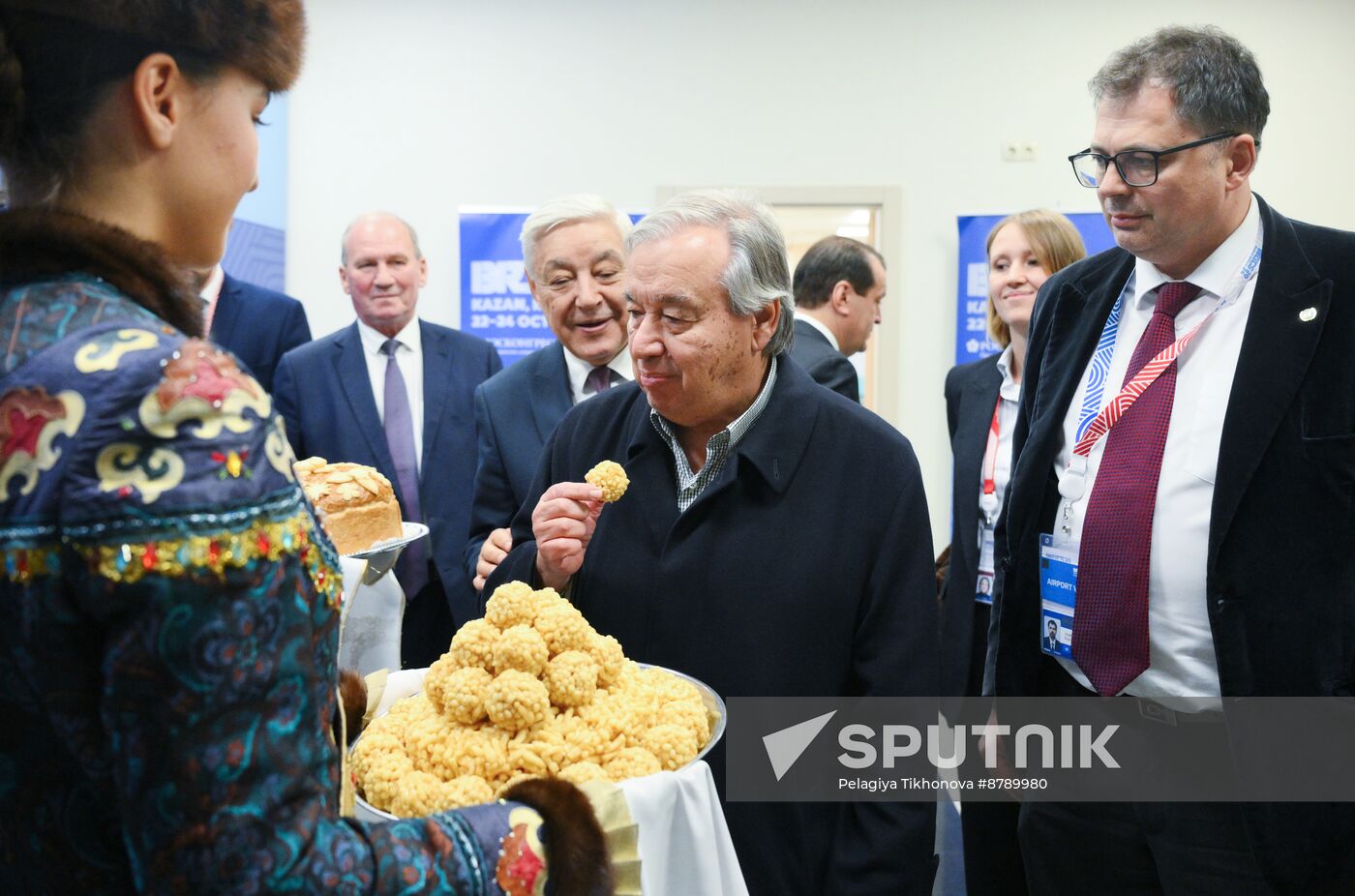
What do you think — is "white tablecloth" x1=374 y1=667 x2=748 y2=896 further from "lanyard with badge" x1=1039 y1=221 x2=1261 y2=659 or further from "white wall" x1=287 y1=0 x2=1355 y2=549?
"white wall" x1=287 y1=0 x2=1355 y2=549

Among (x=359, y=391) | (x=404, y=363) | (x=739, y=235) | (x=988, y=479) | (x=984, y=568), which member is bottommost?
(x=984, y=568)

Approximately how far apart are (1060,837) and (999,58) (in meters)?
5.44

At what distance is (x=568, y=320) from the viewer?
2.81 meters

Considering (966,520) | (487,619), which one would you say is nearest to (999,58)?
(966,520)

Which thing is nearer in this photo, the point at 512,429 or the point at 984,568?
the point at 512,429

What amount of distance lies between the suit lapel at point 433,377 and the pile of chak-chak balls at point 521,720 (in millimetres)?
2339

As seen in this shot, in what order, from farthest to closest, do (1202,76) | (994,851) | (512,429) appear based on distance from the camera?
(994,851)
(512,429)
(1202,76)

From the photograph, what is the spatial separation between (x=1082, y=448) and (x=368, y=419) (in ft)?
8.15

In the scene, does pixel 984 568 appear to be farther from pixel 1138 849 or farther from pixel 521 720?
pixel 521 720

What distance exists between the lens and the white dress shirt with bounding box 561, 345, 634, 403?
2833 mm

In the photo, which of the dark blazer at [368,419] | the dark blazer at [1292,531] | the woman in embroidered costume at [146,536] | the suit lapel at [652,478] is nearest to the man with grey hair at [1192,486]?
the dark blazer at [1292,531]

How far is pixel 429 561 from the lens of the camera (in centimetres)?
337

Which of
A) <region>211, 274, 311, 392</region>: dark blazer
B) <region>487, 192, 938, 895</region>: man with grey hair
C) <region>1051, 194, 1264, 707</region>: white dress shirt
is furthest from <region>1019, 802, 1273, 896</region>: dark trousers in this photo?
<region>211, 274, 311, 392</region>: dark blazer

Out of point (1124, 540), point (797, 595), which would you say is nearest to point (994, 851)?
point (1124, 540)
